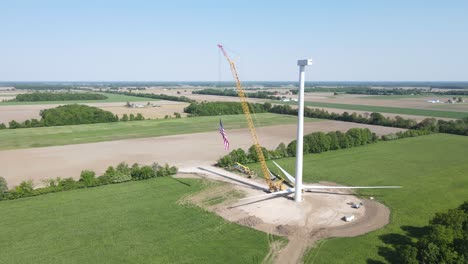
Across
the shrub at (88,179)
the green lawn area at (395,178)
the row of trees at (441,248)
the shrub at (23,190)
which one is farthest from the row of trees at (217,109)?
the row of trees at (441,248)

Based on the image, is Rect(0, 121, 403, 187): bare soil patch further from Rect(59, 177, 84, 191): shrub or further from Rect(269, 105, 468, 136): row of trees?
Rect(269, 105, 468, 136): row of trees

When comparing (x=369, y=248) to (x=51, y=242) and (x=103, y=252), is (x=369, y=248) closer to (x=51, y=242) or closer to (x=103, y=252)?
(x=103, y=252)

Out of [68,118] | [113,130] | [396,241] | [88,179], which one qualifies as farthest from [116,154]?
[396,241]

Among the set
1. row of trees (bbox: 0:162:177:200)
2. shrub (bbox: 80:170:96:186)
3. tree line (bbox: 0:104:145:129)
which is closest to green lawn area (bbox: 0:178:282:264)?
row of trees (bbox: 0:162:177:200)

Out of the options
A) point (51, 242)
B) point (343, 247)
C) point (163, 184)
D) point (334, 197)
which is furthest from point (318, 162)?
point (51, 242)

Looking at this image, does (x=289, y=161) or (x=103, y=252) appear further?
(x=289, y=161)

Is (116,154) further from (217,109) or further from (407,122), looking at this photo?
(407,122)

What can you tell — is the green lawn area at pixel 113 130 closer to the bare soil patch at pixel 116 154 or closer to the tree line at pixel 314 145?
the bare soil patch at pixel 116 154
